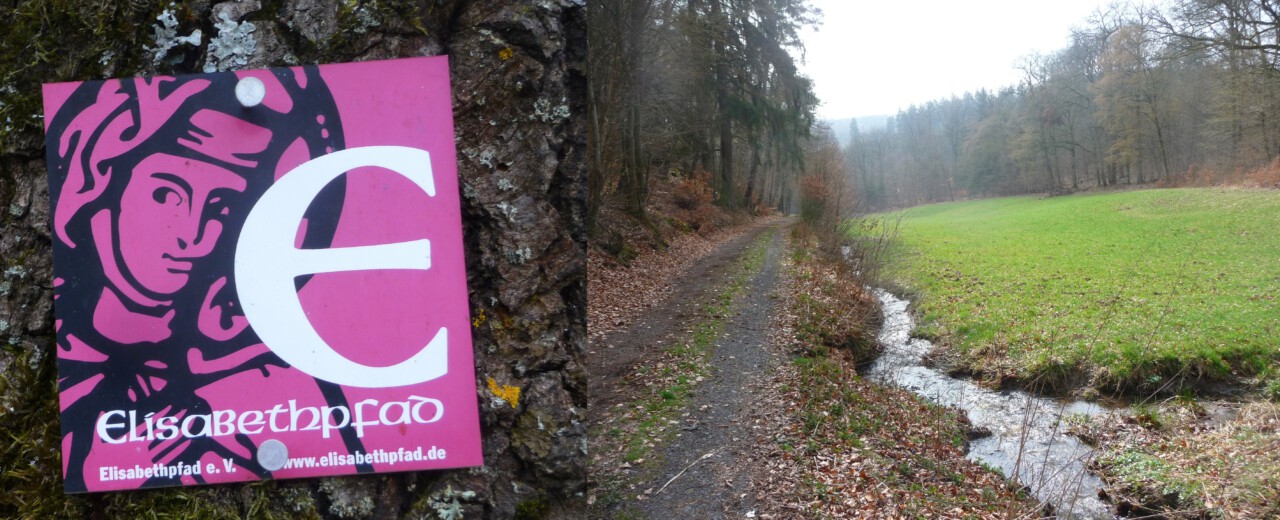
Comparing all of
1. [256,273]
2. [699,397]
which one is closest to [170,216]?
[256,273]

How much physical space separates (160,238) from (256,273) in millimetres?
304

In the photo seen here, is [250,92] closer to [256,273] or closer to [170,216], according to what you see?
[170,216]

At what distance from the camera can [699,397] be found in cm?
710

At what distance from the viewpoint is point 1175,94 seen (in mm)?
36688

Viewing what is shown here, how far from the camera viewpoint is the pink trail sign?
2.02m

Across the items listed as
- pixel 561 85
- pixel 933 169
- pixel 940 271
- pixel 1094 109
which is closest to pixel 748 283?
pixel 940 271

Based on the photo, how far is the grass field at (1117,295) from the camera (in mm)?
10273

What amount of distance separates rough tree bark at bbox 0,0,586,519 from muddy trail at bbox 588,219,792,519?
232 cm

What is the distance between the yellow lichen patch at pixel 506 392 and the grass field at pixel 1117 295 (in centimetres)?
354

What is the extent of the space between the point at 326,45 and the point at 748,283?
41.4 feet

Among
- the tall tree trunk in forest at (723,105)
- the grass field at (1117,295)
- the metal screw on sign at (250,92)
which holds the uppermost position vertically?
the tall tree trunk in forest at (723,105)

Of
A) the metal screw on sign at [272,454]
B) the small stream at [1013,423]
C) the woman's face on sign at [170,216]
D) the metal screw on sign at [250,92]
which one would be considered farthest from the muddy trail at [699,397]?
the metal screw on sign at [250,92]

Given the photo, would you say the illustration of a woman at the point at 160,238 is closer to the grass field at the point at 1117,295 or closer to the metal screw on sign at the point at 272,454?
the metal screw on sign at the point at 272,454

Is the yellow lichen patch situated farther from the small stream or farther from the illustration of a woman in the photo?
the small stream
